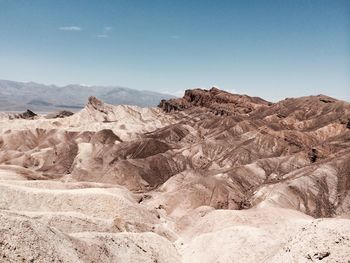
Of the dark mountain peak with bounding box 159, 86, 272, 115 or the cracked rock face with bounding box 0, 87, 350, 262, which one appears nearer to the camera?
the cracked rock face with bounding box 0, 87, 350, 262

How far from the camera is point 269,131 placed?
351 ft

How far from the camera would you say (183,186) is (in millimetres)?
71000

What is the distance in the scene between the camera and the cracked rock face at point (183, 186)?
29828mm

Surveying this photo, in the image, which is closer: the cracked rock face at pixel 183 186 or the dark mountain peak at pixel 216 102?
the cracked rock face at pixel 183 186

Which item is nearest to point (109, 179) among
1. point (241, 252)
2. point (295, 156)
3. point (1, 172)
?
point (1, 172)

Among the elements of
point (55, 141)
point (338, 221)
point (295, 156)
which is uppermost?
point (338, 221)

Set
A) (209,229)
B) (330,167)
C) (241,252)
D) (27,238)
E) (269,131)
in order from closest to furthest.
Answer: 1. (27,238)
2. (241,252)
3. (209,229)
4. (330,167)
5. (269,131)

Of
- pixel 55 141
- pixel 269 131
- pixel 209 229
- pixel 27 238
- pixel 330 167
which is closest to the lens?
pixel 27 238

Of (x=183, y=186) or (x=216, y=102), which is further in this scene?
(x=216, y=102)

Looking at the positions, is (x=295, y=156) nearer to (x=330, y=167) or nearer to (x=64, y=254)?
(x=330, y=167)

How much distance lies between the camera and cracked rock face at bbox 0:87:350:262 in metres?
29.8

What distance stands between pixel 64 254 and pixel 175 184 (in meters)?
49.2

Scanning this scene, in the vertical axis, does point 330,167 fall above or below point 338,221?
below

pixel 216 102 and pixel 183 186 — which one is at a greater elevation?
pixel 216 102
